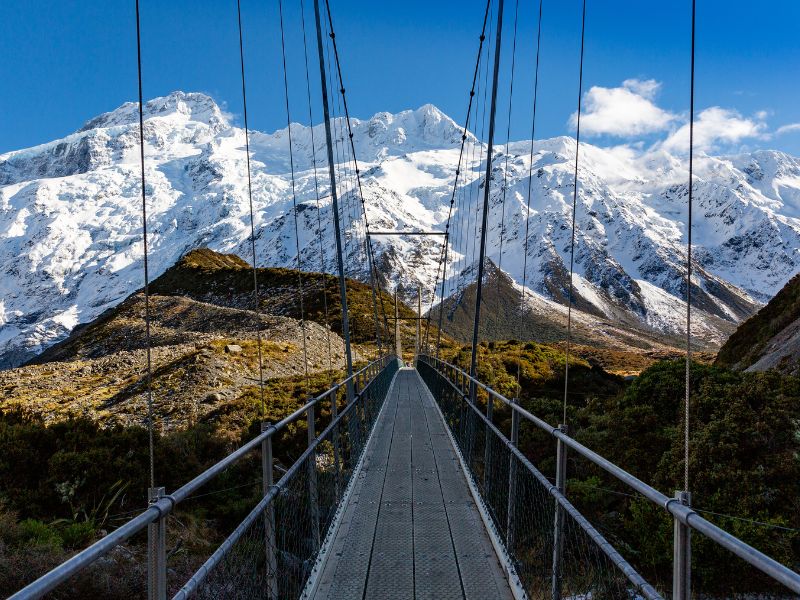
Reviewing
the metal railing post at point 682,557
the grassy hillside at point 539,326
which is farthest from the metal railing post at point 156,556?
the grassy hillside at point 539,326

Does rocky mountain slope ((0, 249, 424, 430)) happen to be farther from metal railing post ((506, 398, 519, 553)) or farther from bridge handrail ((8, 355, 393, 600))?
bridge handrail ((8, 355, 393, 600))

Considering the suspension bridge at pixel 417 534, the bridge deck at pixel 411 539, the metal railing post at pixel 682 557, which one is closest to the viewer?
the metal railing post at pixel 682 557

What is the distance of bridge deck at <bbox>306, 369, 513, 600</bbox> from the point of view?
152 inches

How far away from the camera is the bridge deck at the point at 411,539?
3.87 meters

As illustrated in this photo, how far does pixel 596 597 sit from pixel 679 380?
7519mm

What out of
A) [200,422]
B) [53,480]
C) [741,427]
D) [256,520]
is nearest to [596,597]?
[256,520]

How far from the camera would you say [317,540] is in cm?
437

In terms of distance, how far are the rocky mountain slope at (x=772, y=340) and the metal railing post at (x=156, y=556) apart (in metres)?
9.66

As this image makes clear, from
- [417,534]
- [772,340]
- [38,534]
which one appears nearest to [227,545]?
[417,534]

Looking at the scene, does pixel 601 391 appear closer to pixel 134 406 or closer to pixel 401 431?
pixel 401 431

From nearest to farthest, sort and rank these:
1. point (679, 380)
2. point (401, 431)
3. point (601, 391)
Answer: point (679, 380)
point (401, 431)
point (601, 391)

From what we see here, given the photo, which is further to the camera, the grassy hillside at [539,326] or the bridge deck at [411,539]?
the grassy hillside at [539,326]

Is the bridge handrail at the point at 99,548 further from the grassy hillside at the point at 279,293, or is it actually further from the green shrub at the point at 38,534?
the grassy hillside at the point at 279,293

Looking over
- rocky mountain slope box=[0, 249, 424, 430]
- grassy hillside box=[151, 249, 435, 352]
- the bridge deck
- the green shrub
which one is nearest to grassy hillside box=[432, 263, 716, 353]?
grassy hillside box=[151, 249, 435, 352]
